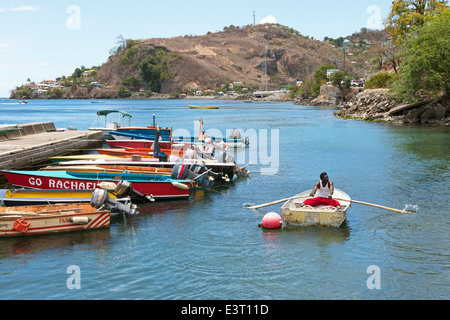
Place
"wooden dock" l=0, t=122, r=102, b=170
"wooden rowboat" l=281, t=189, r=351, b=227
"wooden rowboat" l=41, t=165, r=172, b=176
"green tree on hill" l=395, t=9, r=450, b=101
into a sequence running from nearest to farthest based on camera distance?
"wooden rowboat" l=281, t=189, r=351, b=227, "wooden rowboat" l=41, t=165, r=172, b=176, "wooden dock" l=0, t=122, r=102, b=170, "green tree on hill" l=395, t=9, r=450, b=101

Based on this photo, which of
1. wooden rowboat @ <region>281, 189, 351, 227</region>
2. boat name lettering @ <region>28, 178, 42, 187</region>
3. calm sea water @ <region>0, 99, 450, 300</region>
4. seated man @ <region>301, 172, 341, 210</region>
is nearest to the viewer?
calm sea water @ <region>0, 99, 450, 300</region>

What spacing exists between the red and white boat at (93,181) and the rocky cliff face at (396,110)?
51513 millimetres

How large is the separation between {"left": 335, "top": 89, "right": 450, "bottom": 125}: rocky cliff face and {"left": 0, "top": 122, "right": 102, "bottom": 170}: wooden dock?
45316 mm

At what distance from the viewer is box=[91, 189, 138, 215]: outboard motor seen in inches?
766

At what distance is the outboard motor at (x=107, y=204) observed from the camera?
1945 centimetres

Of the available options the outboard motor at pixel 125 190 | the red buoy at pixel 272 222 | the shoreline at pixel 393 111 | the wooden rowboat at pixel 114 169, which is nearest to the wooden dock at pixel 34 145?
the wooden rowboat at pixel 114 169

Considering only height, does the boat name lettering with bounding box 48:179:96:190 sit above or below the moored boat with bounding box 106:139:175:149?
below

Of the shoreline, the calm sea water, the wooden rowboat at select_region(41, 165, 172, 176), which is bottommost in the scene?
the calm sea water

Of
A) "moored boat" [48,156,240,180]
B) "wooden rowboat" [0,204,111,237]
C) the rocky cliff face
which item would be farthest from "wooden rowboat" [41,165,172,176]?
the rocky cliff face

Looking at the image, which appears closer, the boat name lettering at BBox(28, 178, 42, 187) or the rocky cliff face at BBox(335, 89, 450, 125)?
the boat name lettering at BBox(28, 178, 42, 187)

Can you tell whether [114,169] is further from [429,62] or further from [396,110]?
[396,110]

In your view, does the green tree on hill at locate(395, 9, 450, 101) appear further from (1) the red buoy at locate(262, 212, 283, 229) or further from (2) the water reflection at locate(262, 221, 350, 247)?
(1) the red buoy at locate(262, 212, 283, 229)
